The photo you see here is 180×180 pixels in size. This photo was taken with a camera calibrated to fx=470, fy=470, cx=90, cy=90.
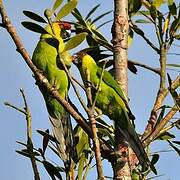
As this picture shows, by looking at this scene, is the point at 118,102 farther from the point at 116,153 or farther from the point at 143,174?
the point at 116,153

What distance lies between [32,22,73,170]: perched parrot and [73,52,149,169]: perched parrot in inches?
2.9

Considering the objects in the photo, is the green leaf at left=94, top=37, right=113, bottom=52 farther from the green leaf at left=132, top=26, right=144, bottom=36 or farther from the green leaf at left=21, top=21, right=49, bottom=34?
the green leaf at left=21, top=21, right=49, bottom=34

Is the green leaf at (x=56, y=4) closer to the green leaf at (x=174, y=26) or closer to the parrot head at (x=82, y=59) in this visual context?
the parrot head at (x=82, y=59)

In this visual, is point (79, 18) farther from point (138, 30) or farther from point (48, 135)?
point (48, 135)

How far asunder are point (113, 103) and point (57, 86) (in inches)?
11.3

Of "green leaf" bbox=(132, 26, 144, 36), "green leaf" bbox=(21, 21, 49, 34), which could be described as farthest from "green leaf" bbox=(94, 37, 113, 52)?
"green leaf" bbox=(21, 21, 49, 34)

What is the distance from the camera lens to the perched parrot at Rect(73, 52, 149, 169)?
1.22 m

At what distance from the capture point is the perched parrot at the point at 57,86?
4.33ft

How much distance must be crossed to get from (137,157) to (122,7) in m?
0.45

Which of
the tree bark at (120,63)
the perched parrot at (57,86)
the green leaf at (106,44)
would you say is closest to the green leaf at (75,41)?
the perched parrot at (57,86)

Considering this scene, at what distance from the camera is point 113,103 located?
1850 millimetres

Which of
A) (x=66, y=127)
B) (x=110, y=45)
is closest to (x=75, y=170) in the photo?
(x=66, y=127)

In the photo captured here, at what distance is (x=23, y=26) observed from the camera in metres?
1.29

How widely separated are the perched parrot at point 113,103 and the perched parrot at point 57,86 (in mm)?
75
